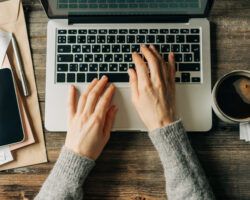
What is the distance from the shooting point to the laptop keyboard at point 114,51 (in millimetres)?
795

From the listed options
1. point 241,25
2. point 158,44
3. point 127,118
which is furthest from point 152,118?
point 241,25

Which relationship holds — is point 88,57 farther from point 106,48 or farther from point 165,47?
point 165,47

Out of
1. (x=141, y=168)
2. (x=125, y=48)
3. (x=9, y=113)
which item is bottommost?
(x=141, y=168)

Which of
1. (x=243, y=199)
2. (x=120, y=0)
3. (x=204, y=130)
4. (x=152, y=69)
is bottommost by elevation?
(x=243, y=199)

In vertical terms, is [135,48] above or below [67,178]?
above

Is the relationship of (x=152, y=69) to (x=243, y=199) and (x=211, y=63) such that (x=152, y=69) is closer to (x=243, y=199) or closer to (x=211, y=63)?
(x=211, y=63)

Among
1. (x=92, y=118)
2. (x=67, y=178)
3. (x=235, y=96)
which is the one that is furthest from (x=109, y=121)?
(x=235, y=96)

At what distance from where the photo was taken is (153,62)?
0.79m

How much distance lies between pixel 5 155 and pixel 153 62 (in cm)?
34

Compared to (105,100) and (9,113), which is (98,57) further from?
(9,113)

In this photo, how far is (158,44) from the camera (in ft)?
2.64

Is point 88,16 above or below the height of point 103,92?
above

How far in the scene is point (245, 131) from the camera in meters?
0.78

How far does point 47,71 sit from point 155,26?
0.23 m
